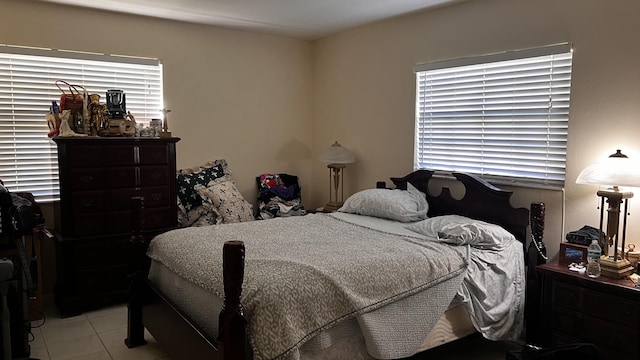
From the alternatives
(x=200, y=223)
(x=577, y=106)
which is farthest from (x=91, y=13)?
(x=577, y=106)

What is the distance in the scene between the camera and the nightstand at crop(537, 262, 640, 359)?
97.7 inches

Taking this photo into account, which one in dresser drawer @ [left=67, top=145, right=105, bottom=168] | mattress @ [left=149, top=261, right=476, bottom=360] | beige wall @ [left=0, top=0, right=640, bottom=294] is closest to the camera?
mattress @ [left=149, top=261, right=476, bottom=360]

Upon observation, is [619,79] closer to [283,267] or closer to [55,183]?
[283,267]

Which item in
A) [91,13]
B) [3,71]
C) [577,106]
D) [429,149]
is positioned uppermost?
[91,13]

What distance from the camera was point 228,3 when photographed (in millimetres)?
3824

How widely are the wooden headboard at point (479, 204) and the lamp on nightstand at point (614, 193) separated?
572mm

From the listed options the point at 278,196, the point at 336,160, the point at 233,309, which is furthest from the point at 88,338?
the point at 336,160

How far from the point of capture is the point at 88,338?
3326 millimetres

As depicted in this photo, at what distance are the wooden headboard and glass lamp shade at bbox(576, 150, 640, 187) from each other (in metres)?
0.62

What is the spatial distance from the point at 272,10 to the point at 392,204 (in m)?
1.92

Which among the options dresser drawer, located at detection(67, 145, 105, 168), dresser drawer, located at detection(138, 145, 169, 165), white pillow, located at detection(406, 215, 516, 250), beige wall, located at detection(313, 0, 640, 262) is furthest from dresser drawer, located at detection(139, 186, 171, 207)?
white pillow, located at detection(406, 215, 516, 250)

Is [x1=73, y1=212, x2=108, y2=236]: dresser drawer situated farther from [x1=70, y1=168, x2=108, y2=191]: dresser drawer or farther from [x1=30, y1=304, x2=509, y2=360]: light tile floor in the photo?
[x1=30, y1=304, x2=509, y2=360]: light tile floor

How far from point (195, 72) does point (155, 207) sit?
1419 mm

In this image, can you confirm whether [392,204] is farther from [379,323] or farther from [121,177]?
[121,177]
